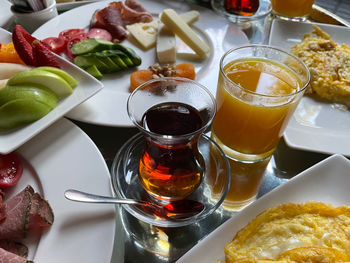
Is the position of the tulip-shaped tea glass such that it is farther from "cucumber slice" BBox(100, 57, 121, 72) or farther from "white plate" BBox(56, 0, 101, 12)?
"white plate" BBox(56, 0, 101, 12)

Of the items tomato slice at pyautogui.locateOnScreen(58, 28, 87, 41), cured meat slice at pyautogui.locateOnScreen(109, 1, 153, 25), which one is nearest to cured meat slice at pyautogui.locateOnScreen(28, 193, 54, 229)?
tomato slice at pyautogui.locateOnScreen(58, 28, 87, 41)

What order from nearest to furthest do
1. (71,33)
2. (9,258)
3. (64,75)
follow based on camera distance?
(9,258) → (64,75) → (71,33)

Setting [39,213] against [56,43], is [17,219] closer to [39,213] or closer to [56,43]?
[39,213]

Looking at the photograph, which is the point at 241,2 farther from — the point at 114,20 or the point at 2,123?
the point at 2,123

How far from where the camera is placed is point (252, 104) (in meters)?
1.01

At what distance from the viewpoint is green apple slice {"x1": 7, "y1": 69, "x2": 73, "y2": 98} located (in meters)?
1.30

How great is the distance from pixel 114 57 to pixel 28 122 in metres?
0.58

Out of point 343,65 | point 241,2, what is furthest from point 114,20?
point 343,65

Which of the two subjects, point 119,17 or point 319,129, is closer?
point 319,129

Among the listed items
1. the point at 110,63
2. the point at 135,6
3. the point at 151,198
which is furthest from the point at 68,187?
the point at 135,6

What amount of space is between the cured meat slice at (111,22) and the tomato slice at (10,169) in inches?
37.7

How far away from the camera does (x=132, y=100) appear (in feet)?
3.35

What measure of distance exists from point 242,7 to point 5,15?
4.67 ft

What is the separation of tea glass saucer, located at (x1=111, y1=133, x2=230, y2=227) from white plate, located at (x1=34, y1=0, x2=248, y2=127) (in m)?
0.17
